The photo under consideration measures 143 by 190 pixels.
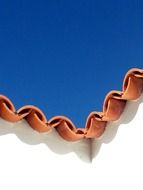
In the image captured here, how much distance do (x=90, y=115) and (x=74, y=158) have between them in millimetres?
358

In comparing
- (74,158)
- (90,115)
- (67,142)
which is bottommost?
(74,158)

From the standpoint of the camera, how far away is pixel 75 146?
4.43 metres

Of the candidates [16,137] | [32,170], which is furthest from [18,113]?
[32,170]

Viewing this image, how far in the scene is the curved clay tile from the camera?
156 inches

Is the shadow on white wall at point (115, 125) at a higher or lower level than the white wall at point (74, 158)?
higher

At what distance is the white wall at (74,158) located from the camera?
396cm

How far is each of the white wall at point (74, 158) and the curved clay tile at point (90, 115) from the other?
52mm

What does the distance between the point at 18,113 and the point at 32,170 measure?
428 mm

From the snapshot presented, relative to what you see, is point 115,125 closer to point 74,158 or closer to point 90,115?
point 90,115

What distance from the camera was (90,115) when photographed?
14.3ft

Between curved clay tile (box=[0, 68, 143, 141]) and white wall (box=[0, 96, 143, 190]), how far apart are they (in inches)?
2.0

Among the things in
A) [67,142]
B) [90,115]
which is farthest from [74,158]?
[90,115]

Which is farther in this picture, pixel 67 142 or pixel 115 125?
pixel 67 142

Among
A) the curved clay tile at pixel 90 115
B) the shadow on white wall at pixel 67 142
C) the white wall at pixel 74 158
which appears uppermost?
the curved clay tile at pixel 90 115
